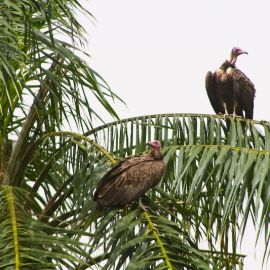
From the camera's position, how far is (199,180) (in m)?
6.70

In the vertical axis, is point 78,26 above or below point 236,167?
above

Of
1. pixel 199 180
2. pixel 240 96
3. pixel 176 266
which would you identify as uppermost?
pixel 240 96

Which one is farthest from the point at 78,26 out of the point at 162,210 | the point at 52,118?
the point at 162,210

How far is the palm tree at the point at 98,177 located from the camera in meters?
5.77

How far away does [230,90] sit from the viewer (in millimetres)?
9695

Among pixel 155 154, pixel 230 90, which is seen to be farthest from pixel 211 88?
pixel 155 154

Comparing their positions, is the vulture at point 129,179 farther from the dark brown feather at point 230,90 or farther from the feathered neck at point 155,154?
the dark brown feather at point 230,90

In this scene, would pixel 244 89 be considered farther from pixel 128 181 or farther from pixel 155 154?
pixel 128 181

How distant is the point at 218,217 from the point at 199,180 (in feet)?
2.00

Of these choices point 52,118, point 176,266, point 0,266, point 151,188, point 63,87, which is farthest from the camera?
point 52,118

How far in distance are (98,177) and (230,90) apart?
311 centimetres

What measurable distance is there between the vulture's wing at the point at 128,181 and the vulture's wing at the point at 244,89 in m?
2.70

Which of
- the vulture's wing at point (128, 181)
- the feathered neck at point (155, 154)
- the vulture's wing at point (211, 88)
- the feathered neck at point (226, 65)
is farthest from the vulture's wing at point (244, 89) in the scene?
the vulture's wing at point (128, 181)

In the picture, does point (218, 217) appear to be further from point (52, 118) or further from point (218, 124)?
point (52, 118)
